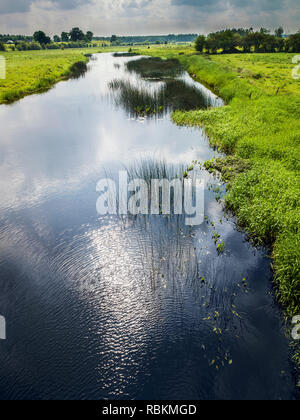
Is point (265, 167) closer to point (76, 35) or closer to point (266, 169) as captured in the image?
point (266, 169)

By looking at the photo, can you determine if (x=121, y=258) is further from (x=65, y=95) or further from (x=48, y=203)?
(x=65, y=95)

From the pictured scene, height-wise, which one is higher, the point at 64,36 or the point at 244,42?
the point at 64,36

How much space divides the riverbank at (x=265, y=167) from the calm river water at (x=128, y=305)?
2.23 ft

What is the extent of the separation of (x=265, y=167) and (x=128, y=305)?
10.5 meters

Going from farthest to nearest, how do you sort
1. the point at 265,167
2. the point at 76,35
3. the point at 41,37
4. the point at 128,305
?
the point at 76,35 → the point at 41,37 → the point at 265,167 → the point at 128,305

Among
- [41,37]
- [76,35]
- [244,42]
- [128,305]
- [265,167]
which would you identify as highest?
[76,35]

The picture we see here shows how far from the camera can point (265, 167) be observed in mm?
13539

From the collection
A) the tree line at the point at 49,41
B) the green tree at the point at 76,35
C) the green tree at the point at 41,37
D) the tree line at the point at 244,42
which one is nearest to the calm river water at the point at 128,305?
the tree line at the point at 244,42

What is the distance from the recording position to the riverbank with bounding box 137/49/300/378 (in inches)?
339

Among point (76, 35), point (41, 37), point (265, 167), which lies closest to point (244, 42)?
point (265, 167)

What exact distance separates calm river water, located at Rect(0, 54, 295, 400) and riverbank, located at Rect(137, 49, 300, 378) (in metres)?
0.68

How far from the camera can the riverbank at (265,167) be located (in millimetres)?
8602

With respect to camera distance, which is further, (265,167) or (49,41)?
(49,41)
